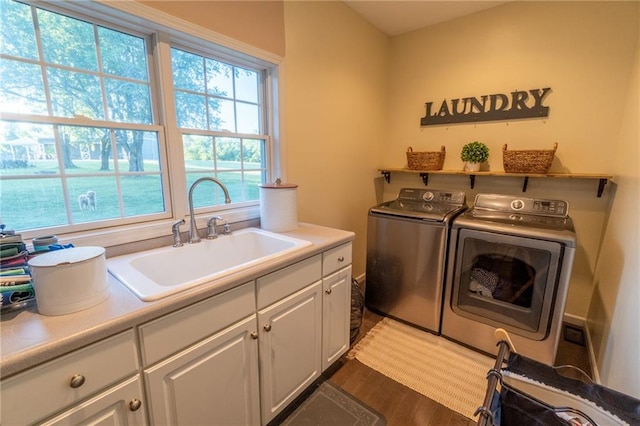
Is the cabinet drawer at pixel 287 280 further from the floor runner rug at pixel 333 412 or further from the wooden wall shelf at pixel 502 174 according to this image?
the wooden wall shelf at pixel 502 174

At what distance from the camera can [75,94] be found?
1.22 meters

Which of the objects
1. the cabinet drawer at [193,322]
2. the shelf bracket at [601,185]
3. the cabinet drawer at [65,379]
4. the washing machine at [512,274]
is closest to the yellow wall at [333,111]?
the washing machine at [512,274]

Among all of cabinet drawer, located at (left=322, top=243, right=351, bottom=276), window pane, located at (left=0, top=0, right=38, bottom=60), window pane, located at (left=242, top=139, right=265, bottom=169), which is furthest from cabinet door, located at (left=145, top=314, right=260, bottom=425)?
window pane, located at (left=0, top=0, right=38, bottom=60)

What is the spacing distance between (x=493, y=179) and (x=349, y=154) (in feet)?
4.20

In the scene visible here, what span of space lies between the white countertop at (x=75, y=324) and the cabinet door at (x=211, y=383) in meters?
0.20

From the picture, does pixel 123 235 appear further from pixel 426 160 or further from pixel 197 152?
pixel 426 160

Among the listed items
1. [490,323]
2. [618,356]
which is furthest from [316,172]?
[618,356]

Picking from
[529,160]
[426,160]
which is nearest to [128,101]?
[426,160]

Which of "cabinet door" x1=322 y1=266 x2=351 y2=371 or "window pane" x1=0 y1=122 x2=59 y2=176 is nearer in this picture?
"window pane" x1=0 y1=122 x2=59 y2=176

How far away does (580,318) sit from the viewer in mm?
2250

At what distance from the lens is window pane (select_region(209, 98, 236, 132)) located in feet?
5.62

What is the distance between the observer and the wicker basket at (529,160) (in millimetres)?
2061

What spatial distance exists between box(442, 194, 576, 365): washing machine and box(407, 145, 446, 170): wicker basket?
0.57 meters

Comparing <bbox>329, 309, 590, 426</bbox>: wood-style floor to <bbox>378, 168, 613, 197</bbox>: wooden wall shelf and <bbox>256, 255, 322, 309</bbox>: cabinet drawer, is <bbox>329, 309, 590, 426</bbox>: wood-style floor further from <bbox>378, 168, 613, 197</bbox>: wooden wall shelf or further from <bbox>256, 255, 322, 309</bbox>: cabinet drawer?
<bbox>378, 168, 613, 197</bbox>: wooden wall shelf
